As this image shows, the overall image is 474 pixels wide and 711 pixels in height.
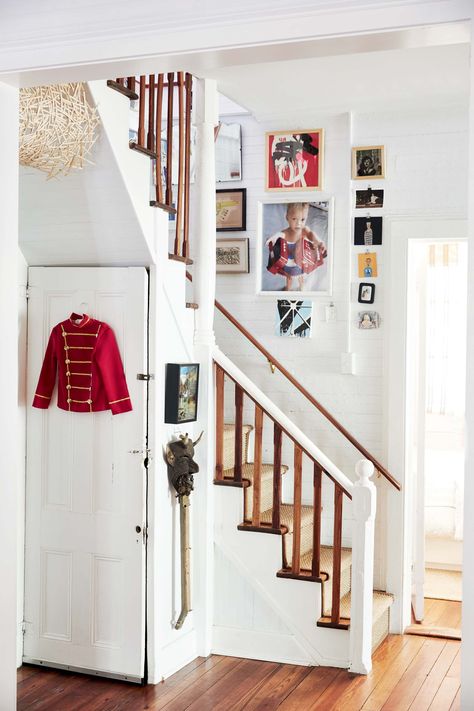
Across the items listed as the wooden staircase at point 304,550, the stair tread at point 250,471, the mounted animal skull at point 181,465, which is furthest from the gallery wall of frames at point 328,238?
the mounted animal skull at point 181,465

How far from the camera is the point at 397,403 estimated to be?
17.4 feet

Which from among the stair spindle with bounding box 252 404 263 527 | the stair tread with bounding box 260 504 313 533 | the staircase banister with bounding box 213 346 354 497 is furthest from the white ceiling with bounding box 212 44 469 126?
the stair tread with bounding box 260 504 313 533

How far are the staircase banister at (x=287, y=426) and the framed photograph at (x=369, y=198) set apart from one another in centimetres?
139

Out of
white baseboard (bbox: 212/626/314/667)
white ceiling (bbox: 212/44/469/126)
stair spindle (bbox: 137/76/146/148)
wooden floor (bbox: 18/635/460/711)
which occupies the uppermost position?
white ceiling (bbox: 212/44/469/126)

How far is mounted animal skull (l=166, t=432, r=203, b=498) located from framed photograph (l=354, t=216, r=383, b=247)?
68.8 inches

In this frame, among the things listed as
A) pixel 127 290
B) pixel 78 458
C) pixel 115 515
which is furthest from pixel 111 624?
pixel 127 290

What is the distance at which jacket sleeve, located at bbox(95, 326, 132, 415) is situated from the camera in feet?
14.1

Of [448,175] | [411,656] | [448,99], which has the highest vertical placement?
[448,99]

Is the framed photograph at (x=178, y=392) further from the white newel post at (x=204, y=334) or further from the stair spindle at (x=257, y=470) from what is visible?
the stair spindle at (x=257, y=470)

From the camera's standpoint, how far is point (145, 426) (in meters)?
4.38

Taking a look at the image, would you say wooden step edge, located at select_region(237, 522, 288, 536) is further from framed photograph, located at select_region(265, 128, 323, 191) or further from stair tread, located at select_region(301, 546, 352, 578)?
framed photograph, located at select_region(265, 128, 323, 191)

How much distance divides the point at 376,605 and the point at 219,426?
1.38 metres

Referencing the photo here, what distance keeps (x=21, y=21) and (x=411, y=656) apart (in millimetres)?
3875

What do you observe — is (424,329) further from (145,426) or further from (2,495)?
(2,495)
